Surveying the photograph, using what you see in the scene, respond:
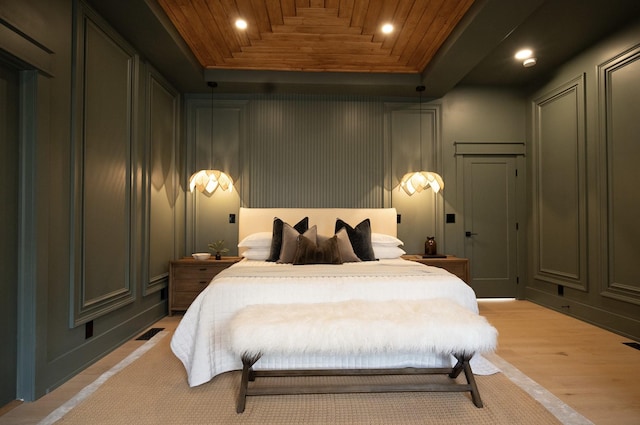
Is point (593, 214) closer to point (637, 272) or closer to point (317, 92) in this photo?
point (637, 272)

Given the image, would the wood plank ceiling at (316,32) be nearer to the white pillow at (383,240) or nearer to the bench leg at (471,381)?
the white pillow at (383,240)

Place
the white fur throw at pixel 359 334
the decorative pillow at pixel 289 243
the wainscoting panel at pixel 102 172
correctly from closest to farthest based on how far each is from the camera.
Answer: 1. the white fur throw at pixel 359 334
2. the wainscoting panel at pixel 102 172
3. the decorative pillow at pixel 289 243

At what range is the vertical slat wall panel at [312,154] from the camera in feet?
14.2

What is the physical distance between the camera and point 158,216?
3.62m

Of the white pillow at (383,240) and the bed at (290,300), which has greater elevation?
the white pillow at (383,240)

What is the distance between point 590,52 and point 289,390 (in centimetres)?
433

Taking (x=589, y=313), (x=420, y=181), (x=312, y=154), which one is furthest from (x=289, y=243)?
(x=589, y=313)

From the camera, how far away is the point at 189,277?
148 inches

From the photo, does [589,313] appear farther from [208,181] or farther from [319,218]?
[208,181]

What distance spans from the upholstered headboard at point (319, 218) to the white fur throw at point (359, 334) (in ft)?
7.34

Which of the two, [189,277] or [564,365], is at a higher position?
[189,277]

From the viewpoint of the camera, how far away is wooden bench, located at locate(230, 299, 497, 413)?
1764 mm

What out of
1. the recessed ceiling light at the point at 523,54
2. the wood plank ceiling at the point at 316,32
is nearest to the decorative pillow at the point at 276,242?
the wood plank ceiling at the point at 316,32

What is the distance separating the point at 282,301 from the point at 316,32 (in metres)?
2.56
